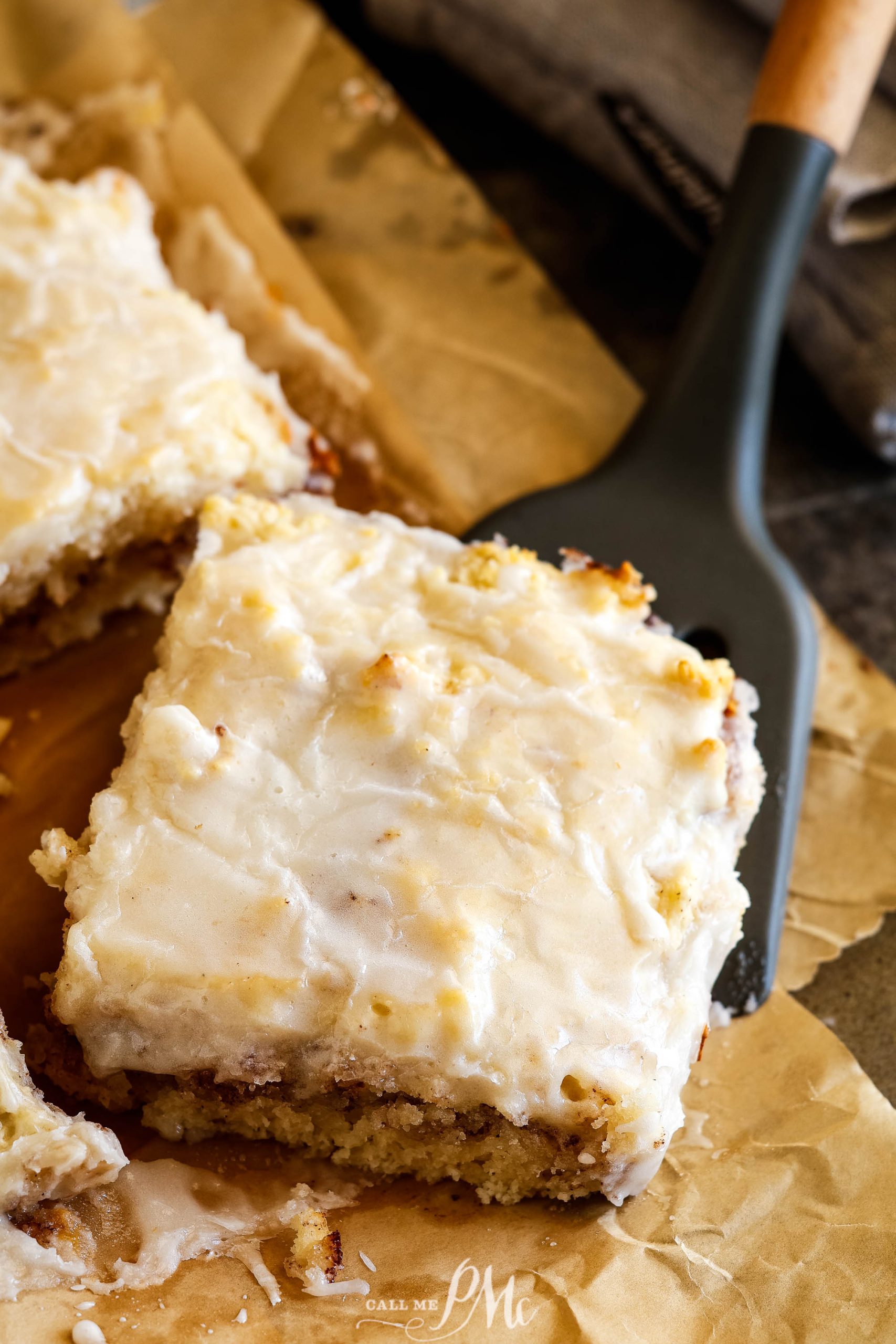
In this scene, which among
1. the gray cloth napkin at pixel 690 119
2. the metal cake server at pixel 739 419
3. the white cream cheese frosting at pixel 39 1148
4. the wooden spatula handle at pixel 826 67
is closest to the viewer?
the white cream cheese frosting at pixel 39 1148

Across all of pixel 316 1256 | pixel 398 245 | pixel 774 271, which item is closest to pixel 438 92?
pixel 398 245

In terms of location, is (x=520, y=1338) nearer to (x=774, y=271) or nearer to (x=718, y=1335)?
(x=718, y=1335)

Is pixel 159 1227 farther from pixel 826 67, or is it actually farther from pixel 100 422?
pixel 826 67

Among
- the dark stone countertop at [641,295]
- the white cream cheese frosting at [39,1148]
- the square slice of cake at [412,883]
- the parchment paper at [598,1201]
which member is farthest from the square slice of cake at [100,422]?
the dark stone countertop at [641,295]

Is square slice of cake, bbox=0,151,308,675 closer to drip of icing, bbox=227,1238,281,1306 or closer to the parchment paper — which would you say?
the parchment paper

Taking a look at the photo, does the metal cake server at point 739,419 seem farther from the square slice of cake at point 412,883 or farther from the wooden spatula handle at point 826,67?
the square slice of cake at point 412,883

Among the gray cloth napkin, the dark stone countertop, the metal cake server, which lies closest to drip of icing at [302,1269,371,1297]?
the metal cake server

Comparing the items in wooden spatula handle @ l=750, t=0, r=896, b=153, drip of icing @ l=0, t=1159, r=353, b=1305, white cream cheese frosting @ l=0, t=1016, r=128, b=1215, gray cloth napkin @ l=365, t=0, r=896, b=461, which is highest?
wooden spatula handle @ l=750, t=0, r=896, b=153
